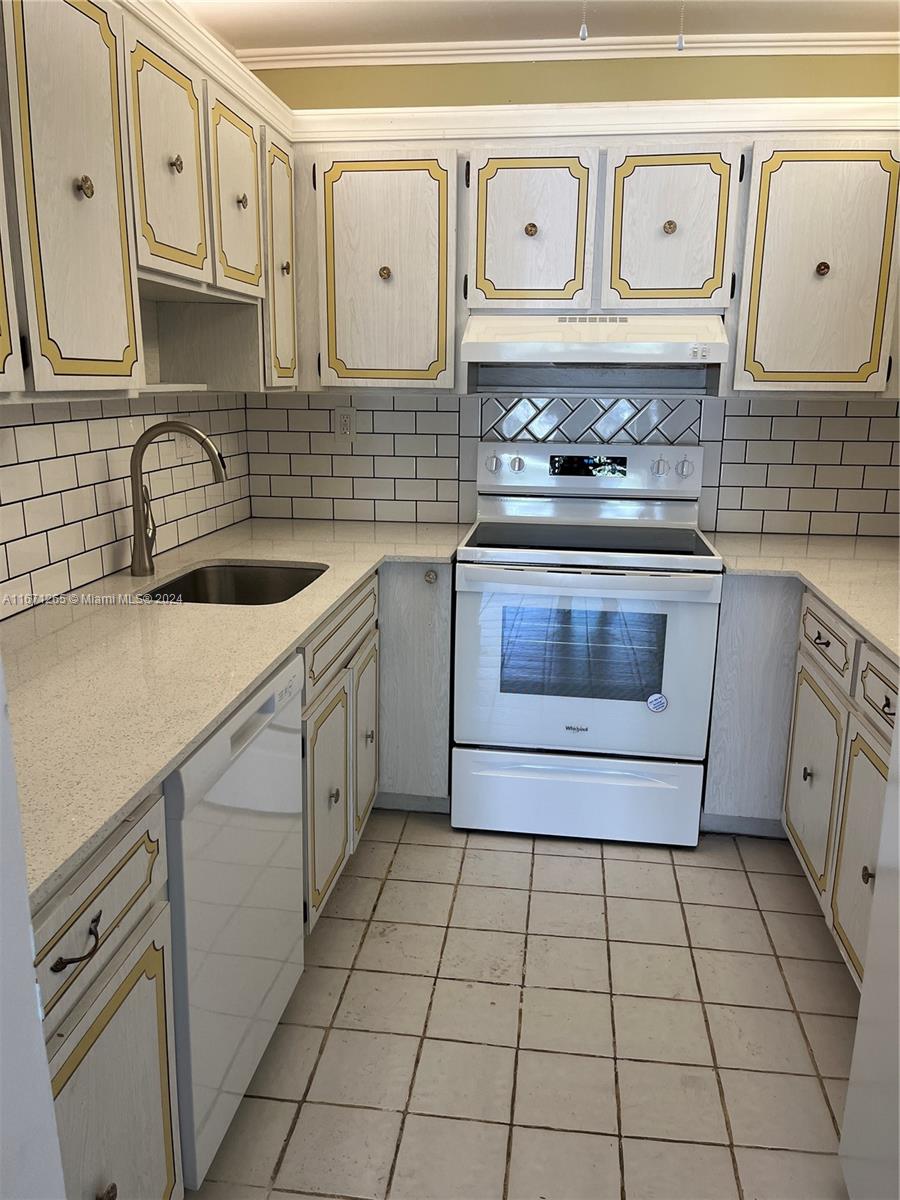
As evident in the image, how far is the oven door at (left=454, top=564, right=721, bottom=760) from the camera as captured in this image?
2.60 meters

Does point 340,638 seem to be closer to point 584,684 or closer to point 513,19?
point 584,684

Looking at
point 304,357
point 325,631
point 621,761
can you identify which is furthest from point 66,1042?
point 304,357

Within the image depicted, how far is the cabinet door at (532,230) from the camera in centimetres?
266

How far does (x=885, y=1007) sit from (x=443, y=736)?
1.63 meters

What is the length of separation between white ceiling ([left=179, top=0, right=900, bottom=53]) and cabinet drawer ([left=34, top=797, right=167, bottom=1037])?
2.56m

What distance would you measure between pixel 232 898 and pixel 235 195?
5.85 feet

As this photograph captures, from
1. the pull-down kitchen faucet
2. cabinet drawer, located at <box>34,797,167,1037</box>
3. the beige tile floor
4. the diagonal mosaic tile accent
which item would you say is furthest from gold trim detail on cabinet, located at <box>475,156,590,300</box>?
cabinet drawer, located at <box>34,797,167,1037</box>

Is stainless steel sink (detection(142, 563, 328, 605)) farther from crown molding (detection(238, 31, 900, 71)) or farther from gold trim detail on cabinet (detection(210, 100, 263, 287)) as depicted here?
crown molding (detection(238, 31, 900, 71))

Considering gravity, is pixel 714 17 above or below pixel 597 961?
above

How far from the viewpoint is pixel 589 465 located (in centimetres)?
310

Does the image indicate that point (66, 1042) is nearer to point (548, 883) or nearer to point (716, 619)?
point (548, 883)

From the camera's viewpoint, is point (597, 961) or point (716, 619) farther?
point (716, 619)

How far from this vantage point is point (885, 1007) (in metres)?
1.36

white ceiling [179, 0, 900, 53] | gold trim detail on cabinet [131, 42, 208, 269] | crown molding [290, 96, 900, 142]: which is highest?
white ceiling [179, 0, 900, 53]
